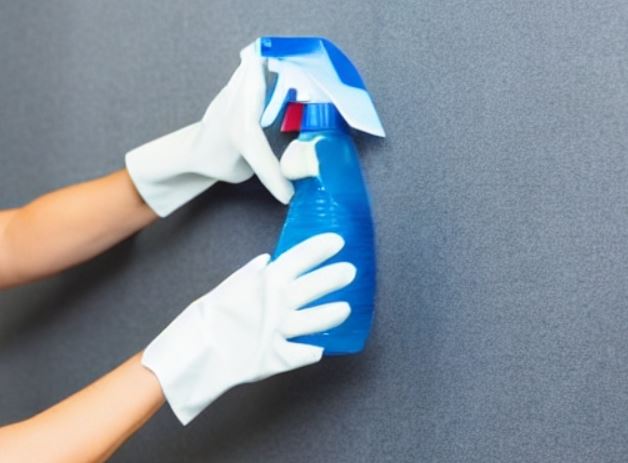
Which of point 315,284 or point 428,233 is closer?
point 315,284

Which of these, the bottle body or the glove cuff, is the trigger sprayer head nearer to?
the bottle body

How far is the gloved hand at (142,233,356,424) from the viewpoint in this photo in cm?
88

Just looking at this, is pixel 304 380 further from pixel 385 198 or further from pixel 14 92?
pixel 14 92

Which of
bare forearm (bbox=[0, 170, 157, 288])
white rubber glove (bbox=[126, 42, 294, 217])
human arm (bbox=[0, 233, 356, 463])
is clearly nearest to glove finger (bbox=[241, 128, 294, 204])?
white rubber glove (bbox=[126, 42, 294, 217])

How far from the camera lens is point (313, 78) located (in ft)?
3.11

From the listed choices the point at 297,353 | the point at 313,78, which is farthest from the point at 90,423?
the point at 313,78

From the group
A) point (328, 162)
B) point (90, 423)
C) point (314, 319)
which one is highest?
point (328, 162)

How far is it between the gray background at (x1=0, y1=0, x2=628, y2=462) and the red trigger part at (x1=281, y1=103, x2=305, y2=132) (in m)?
0.09

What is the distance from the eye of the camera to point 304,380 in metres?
1.08

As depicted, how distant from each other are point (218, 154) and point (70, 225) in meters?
0.25

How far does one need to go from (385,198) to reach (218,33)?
1.20ft

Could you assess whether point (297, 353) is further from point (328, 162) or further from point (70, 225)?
point (70, 225)

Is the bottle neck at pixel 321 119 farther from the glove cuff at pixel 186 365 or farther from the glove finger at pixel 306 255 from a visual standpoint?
the glove cuff at pixel 186 365

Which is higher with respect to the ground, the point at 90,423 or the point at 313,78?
the point at 313,78
